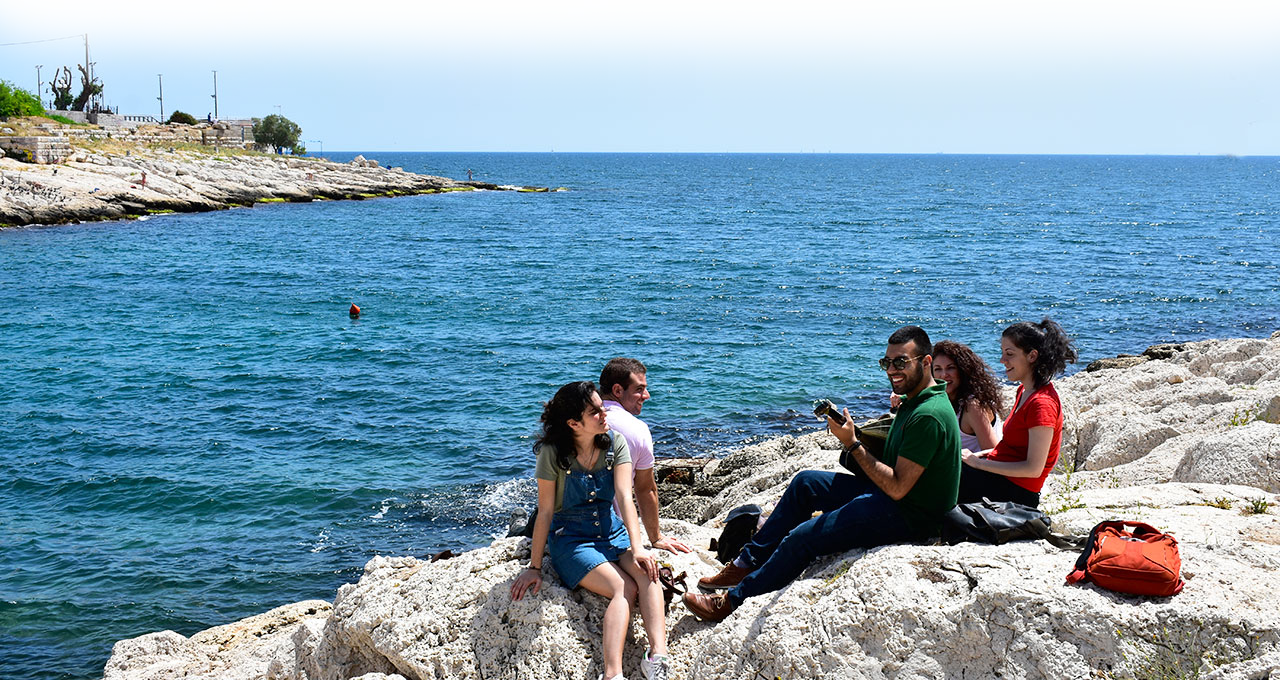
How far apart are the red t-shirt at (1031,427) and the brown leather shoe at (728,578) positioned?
2166mm

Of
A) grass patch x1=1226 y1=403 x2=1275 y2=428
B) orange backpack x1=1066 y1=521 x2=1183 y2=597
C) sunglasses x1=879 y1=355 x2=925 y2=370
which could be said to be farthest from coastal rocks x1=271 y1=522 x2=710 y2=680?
grass patch x1=1226 y1=403 x2=1275 y2=428

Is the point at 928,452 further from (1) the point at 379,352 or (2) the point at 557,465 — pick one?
(1) the point at 379,352

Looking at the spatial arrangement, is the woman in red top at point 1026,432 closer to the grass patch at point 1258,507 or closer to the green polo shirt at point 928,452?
the green polo shirt at point 928,452

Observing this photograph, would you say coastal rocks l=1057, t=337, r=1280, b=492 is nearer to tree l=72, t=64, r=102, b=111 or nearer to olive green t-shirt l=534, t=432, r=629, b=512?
olive green t-shirt l=534, t=432, r=629, b=512

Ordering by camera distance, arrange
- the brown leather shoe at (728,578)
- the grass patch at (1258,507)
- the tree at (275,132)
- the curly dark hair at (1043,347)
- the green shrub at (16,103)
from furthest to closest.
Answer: the tree at (275,132), the green shrub at (16,103), the curly dark hair at (1043,347), the grass patch at (1258,507), the brown leather shoe at (728,578)

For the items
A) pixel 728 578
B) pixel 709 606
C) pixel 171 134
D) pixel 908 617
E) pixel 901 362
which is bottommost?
pixel 709 606

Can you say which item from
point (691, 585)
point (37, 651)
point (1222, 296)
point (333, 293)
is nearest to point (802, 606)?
point (691, 585)

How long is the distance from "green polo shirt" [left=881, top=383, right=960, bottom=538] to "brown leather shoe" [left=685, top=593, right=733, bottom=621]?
4.57 ft

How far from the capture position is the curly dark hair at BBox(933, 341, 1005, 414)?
318 inches

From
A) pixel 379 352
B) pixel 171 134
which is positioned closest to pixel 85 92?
pixel 171 134

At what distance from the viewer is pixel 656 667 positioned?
641cm

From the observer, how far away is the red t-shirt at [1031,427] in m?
7.32

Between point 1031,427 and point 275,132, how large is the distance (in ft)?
377

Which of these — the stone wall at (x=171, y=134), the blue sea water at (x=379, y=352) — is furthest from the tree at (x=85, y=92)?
the blue sea water at (x=379, y=352)
